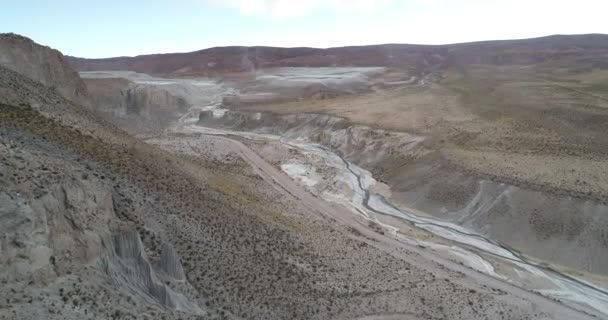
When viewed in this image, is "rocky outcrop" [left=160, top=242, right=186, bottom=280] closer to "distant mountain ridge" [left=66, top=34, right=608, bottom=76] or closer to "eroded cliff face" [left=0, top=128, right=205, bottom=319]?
"eroded cliff face" [left=0, top=128, right=205, bottom=319]

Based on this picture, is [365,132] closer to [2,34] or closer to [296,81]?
[2,34]

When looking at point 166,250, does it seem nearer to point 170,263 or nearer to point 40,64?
point 170,263

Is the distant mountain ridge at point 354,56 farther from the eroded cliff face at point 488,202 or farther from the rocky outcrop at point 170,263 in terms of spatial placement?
the rocky outcrop at point 170,263

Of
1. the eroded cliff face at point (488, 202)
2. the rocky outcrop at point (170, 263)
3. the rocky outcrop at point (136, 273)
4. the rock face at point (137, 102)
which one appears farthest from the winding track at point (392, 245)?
the rock face at point (137, 102)

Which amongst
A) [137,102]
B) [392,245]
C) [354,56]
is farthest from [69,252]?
[354,56]

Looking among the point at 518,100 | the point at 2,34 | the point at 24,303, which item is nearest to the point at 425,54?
the point at 518,100
